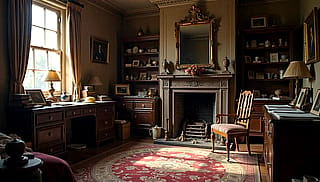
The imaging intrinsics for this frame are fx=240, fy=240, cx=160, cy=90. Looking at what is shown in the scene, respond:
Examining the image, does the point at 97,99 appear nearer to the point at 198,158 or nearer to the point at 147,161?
the point at 147,161

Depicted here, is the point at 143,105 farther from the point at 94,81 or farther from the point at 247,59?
the point at 247,59

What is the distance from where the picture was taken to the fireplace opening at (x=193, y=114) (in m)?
5.22

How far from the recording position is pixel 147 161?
12.2 ft

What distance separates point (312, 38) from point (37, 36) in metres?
4.25

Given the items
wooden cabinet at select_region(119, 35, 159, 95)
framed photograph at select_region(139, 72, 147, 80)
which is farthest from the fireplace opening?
framed photograph at select_region(139, 72, 147, 80)

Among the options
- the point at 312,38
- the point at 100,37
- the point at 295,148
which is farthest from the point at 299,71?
the point at 100,37

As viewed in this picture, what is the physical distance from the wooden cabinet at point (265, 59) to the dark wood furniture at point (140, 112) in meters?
1.95

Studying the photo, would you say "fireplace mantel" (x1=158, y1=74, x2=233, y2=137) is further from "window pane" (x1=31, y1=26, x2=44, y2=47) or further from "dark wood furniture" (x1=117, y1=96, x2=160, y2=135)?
"window pane" (x1=31, y1=26, x2=44, y2=47)

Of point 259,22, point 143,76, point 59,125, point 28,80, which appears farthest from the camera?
point 143,76

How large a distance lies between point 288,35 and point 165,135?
3288 millimetres

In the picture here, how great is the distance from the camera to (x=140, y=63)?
609cm

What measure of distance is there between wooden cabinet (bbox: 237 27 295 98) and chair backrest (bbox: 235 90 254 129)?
33.7 inches

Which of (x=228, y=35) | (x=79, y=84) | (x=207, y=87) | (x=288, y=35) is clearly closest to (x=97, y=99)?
(x=79, y=84)

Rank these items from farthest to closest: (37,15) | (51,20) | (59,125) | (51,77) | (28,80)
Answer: (51,20) < (37,15) < (28,80) < (51,77) < (59,125)
